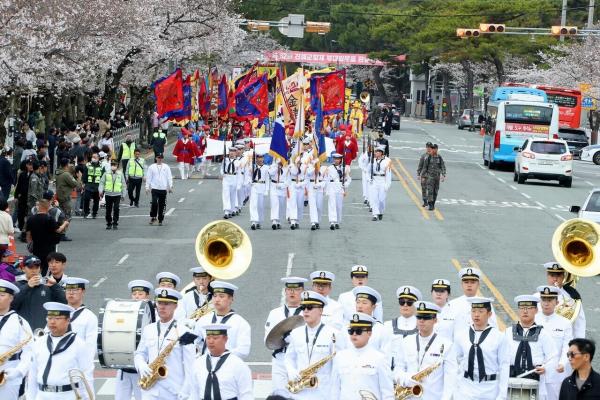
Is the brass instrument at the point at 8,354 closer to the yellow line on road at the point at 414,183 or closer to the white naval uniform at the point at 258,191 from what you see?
the white naval uniform at the point at 258,191

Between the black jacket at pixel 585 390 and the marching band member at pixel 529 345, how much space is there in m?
1.89

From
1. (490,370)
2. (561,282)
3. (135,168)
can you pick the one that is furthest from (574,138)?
(490,370)

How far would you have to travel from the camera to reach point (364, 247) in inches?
1082

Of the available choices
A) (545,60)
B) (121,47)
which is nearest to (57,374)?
(121,47)

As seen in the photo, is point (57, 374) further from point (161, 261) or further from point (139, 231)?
point (139, 231)

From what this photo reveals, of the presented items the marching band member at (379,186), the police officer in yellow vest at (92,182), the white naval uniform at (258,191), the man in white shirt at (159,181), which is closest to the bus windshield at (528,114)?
the marching band member at (379,186)

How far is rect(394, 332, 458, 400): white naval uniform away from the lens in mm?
12633

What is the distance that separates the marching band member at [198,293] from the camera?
48.4 feet

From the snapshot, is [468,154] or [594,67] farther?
[594,67]

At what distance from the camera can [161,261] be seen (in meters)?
25.3

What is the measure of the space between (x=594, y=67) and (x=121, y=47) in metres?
33.6

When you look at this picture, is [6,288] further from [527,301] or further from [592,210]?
[592,210]

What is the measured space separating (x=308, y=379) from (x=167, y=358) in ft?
4.58

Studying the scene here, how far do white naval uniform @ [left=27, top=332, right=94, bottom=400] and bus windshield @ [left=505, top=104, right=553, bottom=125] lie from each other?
39.9 metres
